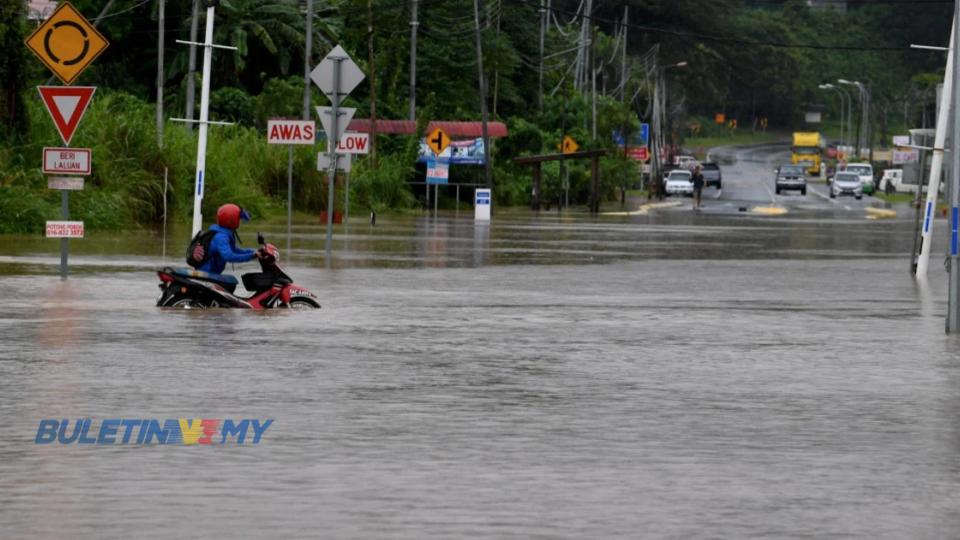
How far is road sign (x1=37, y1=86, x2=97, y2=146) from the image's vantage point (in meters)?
24.9

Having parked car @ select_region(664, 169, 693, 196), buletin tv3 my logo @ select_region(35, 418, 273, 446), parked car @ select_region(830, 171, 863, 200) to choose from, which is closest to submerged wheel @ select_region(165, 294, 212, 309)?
buletin tv3 my logo @ select_region(35, 418, 273, 446)

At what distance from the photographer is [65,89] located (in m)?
24.9

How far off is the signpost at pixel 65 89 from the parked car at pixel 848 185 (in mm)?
93035

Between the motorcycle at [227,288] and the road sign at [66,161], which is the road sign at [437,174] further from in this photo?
the motorcycle at [227,288]

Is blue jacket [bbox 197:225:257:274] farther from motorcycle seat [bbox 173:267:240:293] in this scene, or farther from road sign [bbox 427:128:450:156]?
road sign [bbox 427:128:450:156]

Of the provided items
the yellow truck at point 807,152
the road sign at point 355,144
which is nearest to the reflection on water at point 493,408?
the road sign at point 355,144

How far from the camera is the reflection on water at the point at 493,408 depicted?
902cm

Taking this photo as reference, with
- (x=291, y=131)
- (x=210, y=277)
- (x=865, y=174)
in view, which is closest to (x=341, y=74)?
(x=291, y=131)

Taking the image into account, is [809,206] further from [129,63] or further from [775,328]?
[775,328]

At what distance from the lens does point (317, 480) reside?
992 centimetres

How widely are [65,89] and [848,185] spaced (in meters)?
94.1

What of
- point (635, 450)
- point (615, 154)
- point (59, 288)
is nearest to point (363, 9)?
point (615, 154)

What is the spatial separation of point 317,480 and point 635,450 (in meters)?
2.06

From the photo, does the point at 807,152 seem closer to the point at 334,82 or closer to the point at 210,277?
the point at 334,82
